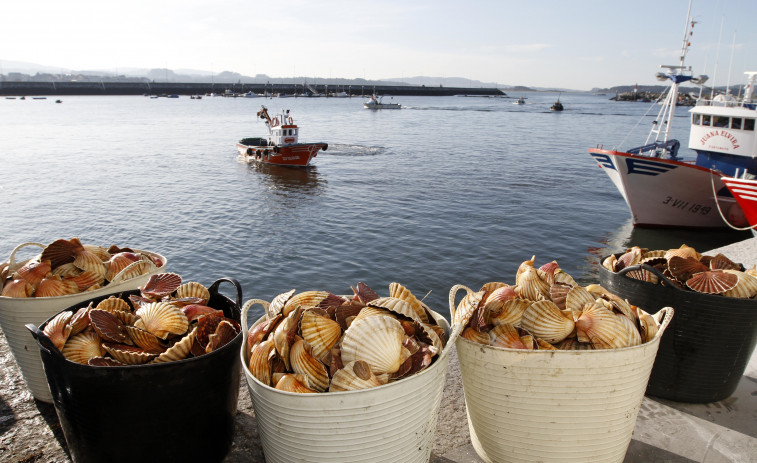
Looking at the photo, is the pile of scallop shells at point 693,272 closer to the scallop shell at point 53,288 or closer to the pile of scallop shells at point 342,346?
the pile of scallop shells at point 342,346

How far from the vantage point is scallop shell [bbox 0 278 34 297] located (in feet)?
10.1

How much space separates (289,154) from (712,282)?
28.2 metres

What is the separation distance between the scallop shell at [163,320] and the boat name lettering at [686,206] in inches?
701

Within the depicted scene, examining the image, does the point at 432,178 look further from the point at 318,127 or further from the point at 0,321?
the point at 318,127

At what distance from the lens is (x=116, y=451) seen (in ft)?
7.76

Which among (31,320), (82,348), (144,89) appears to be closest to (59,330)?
(82,348)

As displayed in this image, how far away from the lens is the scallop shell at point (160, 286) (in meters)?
→ 3.09

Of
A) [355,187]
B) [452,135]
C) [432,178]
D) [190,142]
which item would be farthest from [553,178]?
[190,142]

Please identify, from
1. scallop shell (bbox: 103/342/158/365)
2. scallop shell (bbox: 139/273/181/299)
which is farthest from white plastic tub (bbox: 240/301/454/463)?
scallop shell (bbox: 139/273/181/299)

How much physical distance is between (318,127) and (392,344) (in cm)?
5849

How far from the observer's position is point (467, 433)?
9.93ft

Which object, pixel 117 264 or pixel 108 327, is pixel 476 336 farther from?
pixel 117 264

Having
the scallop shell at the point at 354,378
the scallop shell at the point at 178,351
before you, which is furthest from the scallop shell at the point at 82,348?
the scallop shell at the point at 354,378

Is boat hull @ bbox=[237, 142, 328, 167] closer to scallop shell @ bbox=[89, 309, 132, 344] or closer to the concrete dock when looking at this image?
the concrete dock
